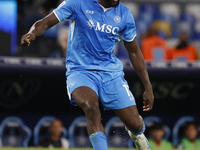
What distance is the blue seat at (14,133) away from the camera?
8.41 meters

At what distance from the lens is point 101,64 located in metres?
5.07

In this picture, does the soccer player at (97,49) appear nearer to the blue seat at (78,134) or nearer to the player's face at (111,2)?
the player's face at (111,2)

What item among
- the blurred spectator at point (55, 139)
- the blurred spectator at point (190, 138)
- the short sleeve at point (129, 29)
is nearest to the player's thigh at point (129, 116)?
the short sleeve at point (129, 29)

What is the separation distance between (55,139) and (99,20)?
13.1 ft

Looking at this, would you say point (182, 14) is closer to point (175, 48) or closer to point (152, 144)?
point (175, 48)

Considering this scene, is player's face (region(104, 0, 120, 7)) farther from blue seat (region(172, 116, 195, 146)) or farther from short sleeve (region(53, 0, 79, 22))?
blue seat (region(172, 116, 195, 146))

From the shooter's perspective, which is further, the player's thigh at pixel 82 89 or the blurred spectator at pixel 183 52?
the blurred spectator at pixel 183 52

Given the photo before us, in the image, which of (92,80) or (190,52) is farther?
(190,52)

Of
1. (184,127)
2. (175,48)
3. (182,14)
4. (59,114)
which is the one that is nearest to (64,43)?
(59,114)

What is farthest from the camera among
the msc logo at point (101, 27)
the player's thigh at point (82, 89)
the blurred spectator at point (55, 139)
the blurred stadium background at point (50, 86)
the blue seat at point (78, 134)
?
the blue seat at point (78, 134)

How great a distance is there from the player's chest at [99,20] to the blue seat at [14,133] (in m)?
4.14

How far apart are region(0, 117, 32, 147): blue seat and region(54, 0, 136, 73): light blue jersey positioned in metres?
3.81

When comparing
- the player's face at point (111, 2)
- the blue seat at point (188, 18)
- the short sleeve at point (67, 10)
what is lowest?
the short sleeve at point (67, 10)

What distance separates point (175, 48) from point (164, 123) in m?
1.58
